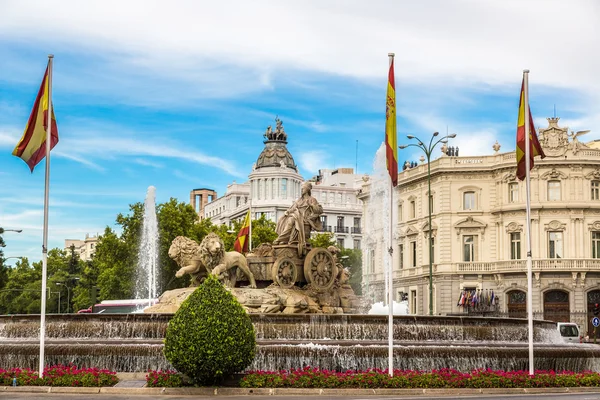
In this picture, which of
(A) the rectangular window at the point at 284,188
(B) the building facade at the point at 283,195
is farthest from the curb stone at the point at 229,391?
(A) the rectangular window at the point at 284,188

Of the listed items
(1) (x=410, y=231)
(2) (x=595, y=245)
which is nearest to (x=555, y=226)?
(2) (x=595, y=245)

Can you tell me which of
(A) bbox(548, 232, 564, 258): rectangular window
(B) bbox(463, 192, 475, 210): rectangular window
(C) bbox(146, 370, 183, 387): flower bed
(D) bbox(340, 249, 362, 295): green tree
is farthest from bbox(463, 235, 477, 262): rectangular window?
(C) bbox(146, 370, 183, 387): flower bed

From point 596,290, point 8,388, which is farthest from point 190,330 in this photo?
point 596,290

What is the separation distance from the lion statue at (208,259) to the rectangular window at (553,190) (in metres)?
47.0

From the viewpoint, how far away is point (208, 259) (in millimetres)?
27984

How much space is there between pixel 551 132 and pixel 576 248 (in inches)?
330

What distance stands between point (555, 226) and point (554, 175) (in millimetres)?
3617

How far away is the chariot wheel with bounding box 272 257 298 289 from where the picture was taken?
28.4 metres

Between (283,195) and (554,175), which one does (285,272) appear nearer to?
(554,175)

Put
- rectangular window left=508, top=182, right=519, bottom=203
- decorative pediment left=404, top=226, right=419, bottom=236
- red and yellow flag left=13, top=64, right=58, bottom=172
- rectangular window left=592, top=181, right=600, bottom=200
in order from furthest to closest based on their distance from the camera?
decorative pediment left=404, top=226, right=419, bottom=236 → rectangular window left=508, top=182, right=519, bottom=203 → rectangular window left=592, top=181, right=600, bottom=200 → red and yellow flag left=13, top=64, right=58, bottom=172

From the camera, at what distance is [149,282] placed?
63.7 m

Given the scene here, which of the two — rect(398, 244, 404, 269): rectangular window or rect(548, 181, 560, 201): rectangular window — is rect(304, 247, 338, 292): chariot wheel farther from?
rect(398, 244, 404, 269): rectangular window

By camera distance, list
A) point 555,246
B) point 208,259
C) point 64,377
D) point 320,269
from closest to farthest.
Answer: point 64,377, point 208,259, point 320,269, point 555,246

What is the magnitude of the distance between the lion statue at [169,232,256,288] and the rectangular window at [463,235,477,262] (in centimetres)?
4791
